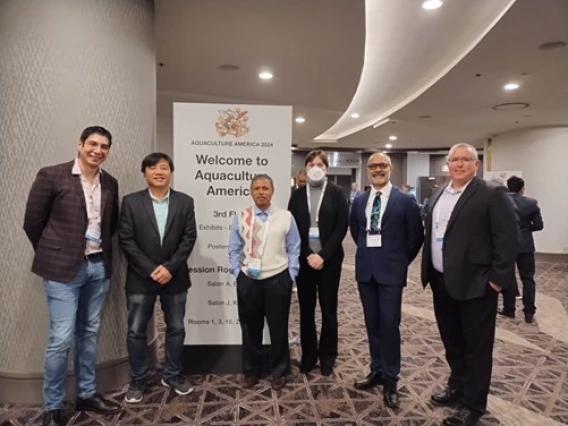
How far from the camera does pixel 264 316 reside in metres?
2.97

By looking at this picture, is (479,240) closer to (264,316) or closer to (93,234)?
(264,316)

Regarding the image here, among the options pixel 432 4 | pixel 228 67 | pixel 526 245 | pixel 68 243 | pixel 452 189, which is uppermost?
pixel 432 4

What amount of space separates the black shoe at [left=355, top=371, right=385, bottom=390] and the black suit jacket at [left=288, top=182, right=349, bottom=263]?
34.4 inches

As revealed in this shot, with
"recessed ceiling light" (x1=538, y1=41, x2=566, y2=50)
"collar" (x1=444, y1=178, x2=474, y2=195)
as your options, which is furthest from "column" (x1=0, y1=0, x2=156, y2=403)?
"recessed ceiling light" (x1=538, y1=41, x2=566, y2=50)

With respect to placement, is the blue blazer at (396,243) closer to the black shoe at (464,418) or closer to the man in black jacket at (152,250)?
the black shoe at (464,418)

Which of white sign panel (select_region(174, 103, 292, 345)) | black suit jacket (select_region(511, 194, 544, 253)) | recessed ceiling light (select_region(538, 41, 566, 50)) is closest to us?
white sign panel (select_region(174, 103, 292, 345))

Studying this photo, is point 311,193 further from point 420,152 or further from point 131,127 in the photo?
point 420,152

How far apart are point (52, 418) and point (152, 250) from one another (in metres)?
1.13

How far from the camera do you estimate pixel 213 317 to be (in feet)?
10.3

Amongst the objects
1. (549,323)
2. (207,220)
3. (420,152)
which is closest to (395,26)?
(207,220)

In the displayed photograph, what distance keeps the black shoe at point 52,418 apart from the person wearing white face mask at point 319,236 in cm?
167

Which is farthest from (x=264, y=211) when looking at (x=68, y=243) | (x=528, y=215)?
(x=528, y=215)

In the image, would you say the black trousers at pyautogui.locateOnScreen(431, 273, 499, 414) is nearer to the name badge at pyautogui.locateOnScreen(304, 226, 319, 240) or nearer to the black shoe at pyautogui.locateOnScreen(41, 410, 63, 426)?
the name badge at pyautogui.locateOnScreen(304, 226, 319, 240)

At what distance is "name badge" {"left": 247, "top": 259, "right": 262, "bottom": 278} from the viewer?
2779 millimetres
